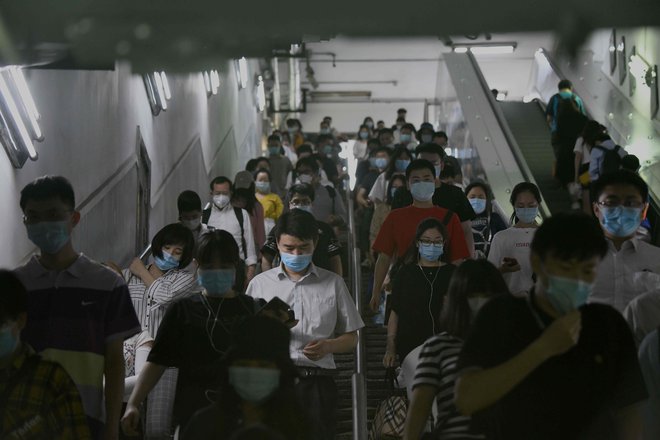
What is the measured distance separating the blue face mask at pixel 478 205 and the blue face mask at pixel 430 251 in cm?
301

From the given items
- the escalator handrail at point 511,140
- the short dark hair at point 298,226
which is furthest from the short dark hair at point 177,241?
the escalator handrail at point 511,140

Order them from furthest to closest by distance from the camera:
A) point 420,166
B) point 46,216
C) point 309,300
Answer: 1. point 420,166
2. point 309,300
3. point 46,216

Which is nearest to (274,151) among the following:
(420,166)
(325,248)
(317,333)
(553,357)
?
(325,248)

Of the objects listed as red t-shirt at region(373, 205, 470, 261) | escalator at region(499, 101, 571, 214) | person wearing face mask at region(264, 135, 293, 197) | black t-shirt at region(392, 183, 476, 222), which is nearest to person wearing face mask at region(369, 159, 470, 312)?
red t-shirt at region(373, 205, 470, 261)

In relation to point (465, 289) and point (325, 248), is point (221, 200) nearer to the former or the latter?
point (325, 248)

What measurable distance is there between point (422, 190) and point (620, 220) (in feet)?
9.12

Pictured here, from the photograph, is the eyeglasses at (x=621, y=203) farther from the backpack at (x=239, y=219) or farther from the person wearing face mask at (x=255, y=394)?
the backpack at (x=239, y=219)

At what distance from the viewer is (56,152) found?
7.77 meters

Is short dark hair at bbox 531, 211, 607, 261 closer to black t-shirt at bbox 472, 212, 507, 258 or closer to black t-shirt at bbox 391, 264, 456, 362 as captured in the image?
black t-shirt at bbox 391, 264, 456, 362

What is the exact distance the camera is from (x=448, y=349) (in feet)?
12.6

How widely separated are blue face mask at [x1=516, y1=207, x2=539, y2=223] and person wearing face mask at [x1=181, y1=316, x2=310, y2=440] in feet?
9.15

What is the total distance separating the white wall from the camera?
6957mm

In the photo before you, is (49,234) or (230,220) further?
(230,220)

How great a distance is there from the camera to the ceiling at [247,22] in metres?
3.53
